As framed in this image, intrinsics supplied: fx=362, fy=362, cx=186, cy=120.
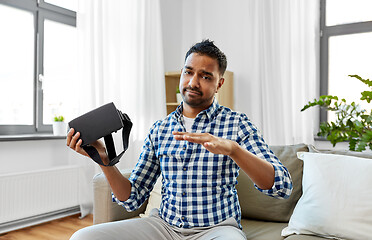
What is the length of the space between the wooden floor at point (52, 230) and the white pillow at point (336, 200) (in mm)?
1749

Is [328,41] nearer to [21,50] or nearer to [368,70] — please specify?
[368,70]

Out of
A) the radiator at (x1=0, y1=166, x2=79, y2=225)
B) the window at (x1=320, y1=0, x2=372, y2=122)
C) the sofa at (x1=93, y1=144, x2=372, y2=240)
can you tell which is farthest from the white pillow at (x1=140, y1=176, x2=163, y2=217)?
the window at (x1=320, y1=0, x2=372, y2=122)

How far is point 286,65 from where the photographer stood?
137 inches

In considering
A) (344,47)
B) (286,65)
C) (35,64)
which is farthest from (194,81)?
(344,47)

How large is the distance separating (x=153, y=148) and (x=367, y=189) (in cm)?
84

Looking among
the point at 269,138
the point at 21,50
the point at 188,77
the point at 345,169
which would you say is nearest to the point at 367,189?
the point at 345,169

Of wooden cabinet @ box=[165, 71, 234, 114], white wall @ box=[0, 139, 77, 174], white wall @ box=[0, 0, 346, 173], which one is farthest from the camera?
white wall @ box=[0, 0, 346, 173]

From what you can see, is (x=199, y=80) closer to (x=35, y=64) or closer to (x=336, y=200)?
(x=336, y=200)

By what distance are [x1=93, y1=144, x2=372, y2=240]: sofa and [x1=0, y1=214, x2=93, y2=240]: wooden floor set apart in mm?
1125

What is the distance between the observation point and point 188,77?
141cm

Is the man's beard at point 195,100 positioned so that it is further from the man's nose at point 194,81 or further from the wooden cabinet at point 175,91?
the wooden cabinet at point 175,91

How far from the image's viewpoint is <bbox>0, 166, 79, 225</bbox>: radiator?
8.54ft

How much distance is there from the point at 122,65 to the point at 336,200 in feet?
8.06

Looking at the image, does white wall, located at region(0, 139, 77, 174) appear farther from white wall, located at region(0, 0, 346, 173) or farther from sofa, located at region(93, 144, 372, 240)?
sofa, located at region(93, 144, 372, 240)
